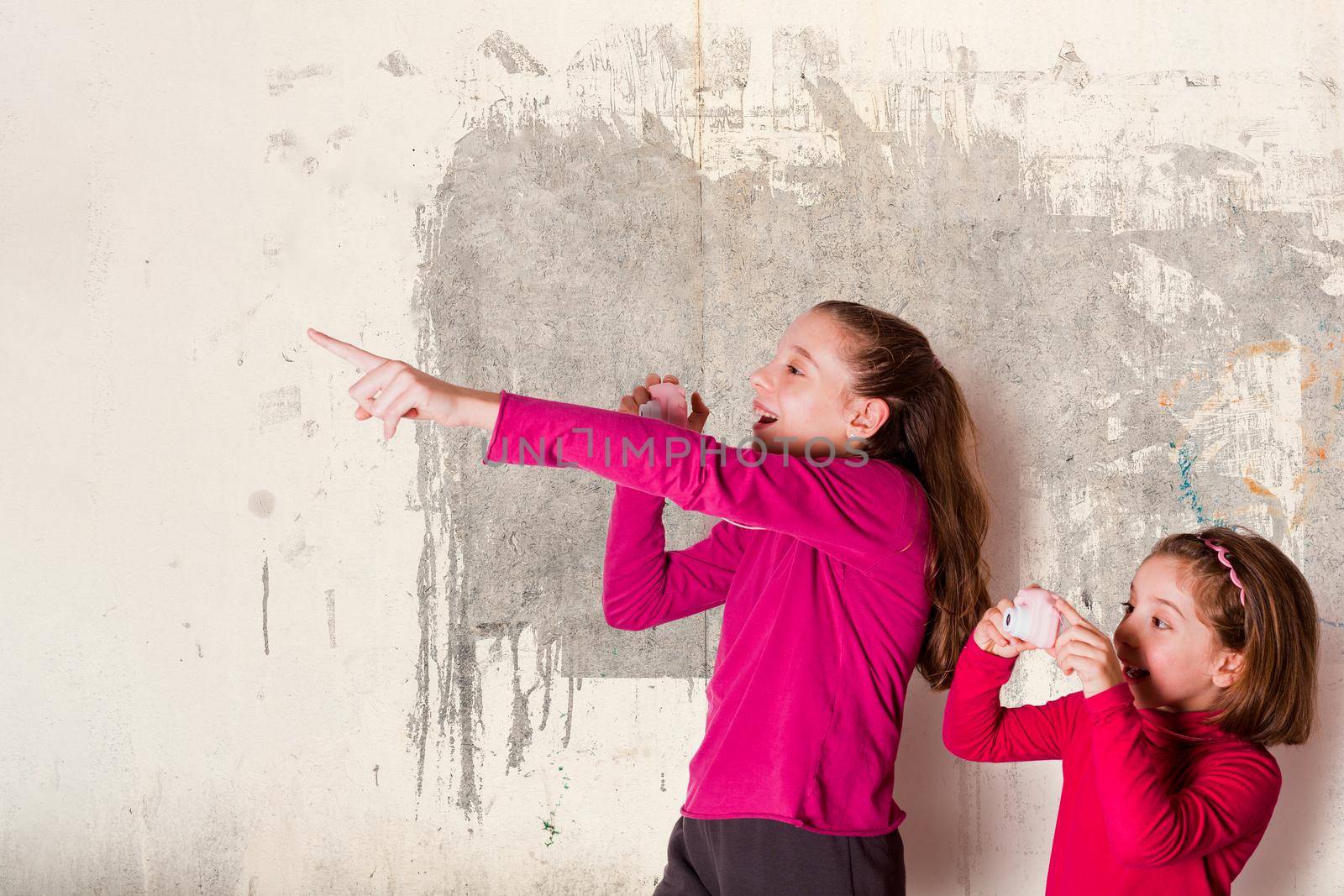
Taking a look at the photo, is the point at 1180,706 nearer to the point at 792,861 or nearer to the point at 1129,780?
the point at 1129,780

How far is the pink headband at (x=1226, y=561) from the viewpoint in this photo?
56.2 inches

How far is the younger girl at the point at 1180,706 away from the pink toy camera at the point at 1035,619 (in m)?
0.02

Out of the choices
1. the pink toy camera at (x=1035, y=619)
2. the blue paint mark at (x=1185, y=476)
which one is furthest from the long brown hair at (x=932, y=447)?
the blue paint mark at (x=1185, y=476)

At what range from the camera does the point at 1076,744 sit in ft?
5.11

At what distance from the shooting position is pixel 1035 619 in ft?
4.62

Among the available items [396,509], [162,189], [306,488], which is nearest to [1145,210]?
[396,509]

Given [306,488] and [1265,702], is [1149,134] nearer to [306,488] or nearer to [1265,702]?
[1265,702]

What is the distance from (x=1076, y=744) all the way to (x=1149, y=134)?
4.60ft

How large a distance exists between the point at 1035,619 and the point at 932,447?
0.30 m

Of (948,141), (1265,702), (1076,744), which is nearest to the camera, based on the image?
(1265,702)

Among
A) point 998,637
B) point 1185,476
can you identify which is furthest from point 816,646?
point 1185,476

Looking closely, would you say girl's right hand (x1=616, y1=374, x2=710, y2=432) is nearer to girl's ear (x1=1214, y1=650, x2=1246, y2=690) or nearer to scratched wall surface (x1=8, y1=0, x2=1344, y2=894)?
scratched wall surface (x1=8, y1=0, x2=1344, y2=894)

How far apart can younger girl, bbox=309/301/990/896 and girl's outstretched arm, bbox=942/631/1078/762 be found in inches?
2.8

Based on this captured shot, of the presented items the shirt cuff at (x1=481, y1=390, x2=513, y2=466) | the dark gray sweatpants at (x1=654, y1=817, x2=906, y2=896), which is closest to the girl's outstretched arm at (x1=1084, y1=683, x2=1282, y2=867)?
the dark gray sweatpants at (x1=654, y1=817, x2=906, y2=896)
